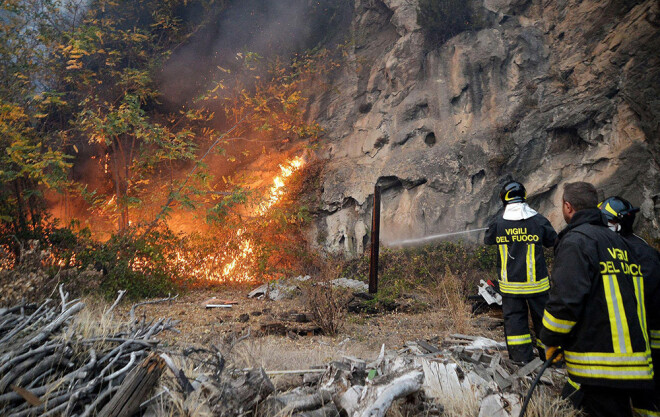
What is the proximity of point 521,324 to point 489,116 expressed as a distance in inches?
395

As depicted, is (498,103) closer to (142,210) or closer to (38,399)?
(142,210)

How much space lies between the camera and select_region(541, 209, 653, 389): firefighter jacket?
214 cm

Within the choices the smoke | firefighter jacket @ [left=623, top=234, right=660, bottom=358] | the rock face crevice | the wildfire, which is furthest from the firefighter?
the smoke

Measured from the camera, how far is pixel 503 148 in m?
11.8

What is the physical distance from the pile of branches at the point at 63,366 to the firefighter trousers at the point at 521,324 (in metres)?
3.32

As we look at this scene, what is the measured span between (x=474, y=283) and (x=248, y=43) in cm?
1296

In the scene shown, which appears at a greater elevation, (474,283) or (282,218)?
(282,218)

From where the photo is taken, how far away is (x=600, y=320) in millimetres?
2191

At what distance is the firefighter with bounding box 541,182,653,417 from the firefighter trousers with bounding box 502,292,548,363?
1.47 meters

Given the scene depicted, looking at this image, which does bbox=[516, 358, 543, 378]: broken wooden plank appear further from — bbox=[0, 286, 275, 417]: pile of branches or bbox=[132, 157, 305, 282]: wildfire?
bbox=[132, 157, 305, 282]: wildfire

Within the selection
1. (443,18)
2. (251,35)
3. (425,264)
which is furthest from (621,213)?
(251,35)

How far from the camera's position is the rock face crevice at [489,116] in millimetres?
9945

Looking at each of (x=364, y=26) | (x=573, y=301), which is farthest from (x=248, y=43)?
(x=573, y=301)

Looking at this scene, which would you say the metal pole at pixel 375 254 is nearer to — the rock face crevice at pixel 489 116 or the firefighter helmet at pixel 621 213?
the rock face crevice at pixel 489 116
